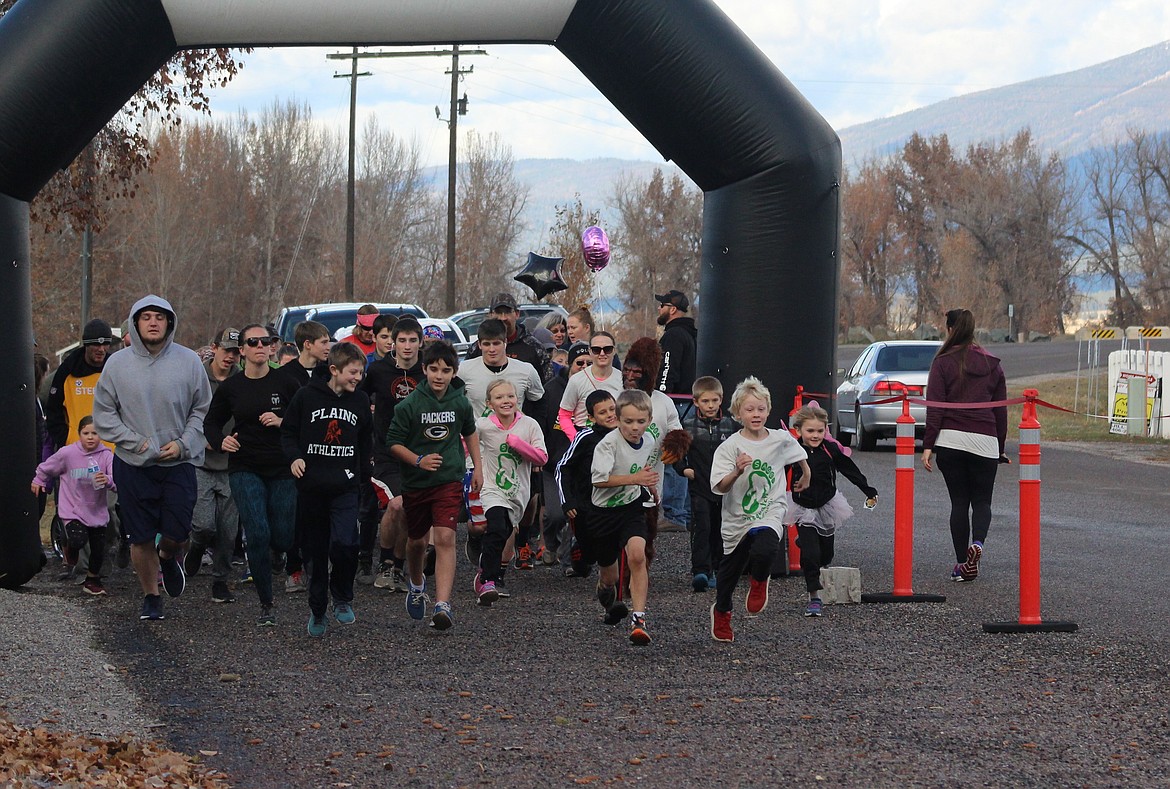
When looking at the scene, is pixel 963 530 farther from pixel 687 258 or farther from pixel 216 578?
pixel 687 258

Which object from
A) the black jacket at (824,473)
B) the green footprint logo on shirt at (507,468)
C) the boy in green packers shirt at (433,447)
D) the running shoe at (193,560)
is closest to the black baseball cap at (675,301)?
the black jacket at (824,473)

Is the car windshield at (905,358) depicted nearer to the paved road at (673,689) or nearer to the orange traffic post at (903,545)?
the paved road at (673,689)

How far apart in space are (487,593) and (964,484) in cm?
368

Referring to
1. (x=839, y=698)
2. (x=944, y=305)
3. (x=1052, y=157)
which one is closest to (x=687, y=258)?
(x=944, y=305)

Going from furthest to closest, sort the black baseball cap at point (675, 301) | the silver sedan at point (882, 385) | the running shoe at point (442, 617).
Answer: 1. the silver sedan at point (882, 385)
2. the black baseball cap at point (675, 301)
3. the running shoe at point (442, 617)

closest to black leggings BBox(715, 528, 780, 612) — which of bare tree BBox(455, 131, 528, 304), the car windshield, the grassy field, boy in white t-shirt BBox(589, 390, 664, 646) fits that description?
boy in white t-shirt BBox(589, 390, 664, 646)

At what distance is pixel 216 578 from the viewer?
10.2 metres

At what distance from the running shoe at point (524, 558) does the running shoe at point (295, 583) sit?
5.97ft

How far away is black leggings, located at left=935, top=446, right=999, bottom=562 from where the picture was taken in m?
10.6

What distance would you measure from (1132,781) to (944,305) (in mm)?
88364

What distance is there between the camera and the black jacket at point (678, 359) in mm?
12422

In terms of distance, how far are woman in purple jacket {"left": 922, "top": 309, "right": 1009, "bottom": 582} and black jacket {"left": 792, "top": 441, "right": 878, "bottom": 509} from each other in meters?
0.97

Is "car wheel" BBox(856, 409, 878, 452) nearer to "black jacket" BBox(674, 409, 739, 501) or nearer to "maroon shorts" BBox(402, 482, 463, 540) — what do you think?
"black jacket" BBox(674, 409, 739, 501)

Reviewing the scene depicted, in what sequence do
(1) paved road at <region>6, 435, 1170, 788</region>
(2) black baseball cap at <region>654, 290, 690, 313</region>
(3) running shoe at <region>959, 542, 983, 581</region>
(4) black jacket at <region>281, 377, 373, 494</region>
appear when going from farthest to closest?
(2) black baseball cap at <region>654, 290, 690, 313</region> < (3) running shoe at <region>959, 542, 983, 581</region> < (4) black jacket at <region>281, 377, 373, 494</region> < (1) paved road at <region>6, 435, 1170, 788</region>
